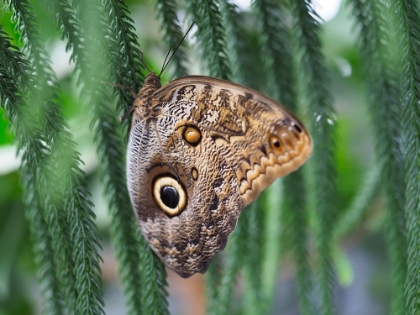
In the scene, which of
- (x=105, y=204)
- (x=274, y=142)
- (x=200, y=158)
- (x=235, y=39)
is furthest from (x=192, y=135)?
(x=105, y=204)

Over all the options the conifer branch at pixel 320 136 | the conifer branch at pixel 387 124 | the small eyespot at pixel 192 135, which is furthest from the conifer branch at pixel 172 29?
the conifer branch at pixel 387 124

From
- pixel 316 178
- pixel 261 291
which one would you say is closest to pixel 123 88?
pixel 316 178

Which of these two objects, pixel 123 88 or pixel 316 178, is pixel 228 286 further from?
pixel 123 88

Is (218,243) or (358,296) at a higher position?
(218,243)

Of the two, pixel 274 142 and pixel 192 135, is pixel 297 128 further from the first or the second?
pixel 192 135

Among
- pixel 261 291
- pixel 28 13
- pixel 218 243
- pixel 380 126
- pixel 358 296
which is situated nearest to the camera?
pixel 28 13

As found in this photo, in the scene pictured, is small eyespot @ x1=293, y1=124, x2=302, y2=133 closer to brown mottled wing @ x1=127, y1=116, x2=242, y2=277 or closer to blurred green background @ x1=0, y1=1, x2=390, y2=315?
brown mottled wing @ x1=127, y1=116, x2=242, y2=277

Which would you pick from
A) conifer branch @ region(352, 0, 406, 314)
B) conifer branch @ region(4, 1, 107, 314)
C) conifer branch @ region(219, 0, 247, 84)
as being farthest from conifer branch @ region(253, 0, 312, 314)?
conifer branch @ region(4, 1, 107, 314)

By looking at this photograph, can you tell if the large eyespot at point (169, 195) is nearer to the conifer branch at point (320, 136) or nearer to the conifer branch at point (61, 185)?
the conifer branch at point (61, 185)
